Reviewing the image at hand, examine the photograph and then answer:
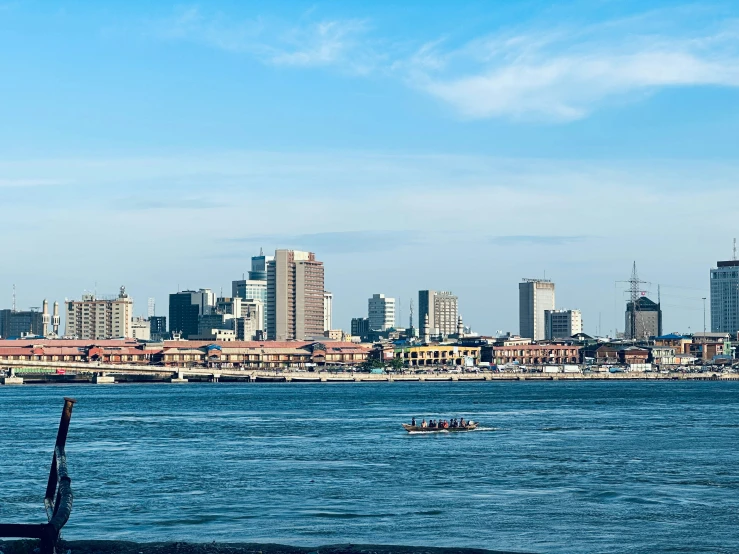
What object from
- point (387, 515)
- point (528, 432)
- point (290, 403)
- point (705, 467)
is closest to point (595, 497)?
point (387, 515)

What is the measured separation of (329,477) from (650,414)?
214ft

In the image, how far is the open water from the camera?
145ft

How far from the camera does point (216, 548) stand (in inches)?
1544

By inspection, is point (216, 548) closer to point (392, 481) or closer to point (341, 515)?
point (341, 515)

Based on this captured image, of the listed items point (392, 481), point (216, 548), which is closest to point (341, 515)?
point (216, 548)

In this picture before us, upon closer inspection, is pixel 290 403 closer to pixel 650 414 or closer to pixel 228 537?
pixel 650 414

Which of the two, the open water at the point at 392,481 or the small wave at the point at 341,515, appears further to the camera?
the small wave at the point at 341,515

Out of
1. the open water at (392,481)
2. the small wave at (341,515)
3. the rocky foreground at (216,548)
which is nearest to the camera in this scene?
the rocky foreground at (216,548)

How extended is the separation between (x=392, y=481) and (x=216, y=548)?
20.5m

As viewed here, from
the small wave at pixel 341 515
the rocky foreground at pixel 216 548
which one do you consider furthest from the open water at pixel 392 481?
the rocky foreground at pixel 216 548

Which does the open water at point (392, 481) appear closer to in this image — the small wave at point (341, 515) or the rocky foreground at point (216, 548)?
the small wave at point (341, 515)

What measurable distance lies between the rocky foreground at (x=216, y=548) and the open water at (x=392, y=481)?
218 cm

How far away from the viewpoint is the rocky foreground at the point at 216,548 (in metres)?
38.5

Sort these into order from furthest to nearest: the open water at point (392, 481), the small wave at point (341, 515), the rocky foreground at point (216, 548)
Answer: the small wave at point (341, 515)
the open water at point (392, 481)
the rocky foreground at point (216, 548)
